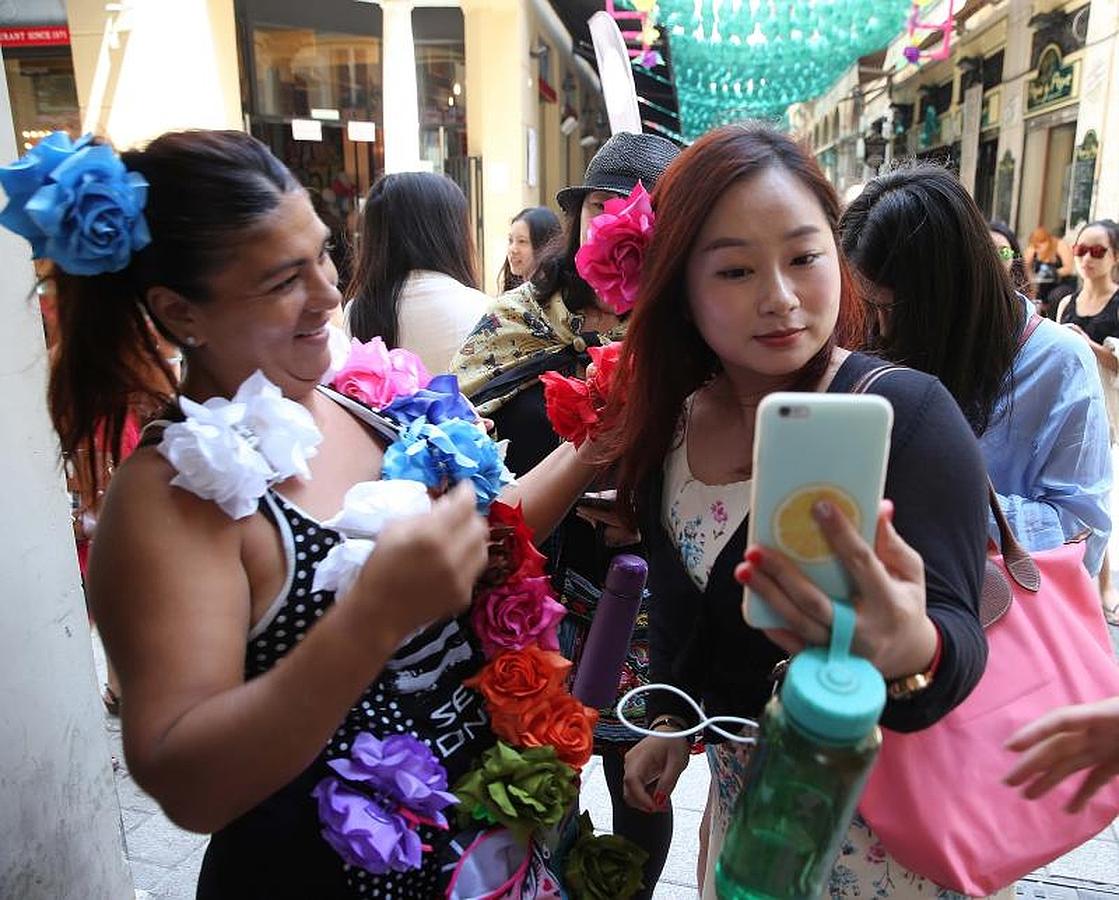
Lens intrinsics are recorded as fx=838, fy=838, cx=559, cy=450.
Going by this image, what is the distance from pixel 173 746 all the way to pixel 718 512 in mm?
807

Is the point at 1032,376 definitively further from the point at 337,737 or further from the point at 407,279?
the point at 407,279

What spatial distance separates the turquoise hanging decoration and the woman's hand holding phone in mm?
5063

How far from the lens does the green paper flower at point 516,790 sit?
1215 mm

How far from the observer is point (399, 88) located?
8.24 m

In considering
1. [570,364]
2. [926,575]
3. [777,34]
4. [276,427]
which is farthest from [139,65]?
[926,575]

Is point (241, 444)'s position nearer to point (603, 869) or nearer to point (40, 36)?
point (603, 869)

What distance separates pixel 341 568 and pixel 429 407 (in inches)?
18.1

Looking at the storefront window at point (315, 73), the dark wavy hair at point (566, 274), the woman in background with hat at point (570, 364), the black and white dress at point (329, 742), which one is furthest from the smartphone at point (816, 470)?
the storefront window at point (315, 73)

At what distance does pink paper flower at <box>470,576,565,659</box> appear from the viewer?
131 cm

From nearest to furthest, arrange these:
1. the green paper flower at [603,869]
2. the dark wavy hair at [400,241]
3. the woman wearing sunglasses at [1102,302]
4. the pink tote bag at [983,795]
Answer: the pink tote bag at [983,795] → the green paper flower at [603,869] → the dark wavy hair at [400,241] → the woman wearing sunglasses at [1102,302]

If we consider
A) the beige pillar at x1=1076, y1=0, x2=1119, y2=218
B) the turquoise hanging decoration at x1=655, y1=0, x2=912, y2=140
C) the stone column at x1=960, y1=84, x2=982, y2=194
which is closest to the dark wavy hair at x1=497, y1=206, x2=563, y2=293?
the turquoise hanging decoration at x1=655, y1=0, x2=912, y2=140

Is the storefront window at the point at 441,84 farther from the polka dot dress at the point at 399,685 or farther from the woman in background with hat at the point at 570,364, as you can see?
the polka dot dress at the point at 399,685

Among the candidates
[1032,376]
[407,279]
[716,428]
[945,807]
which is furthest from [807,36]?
[945,807]

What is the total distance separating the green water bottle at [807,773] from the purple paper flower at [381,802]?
1.58 feet
